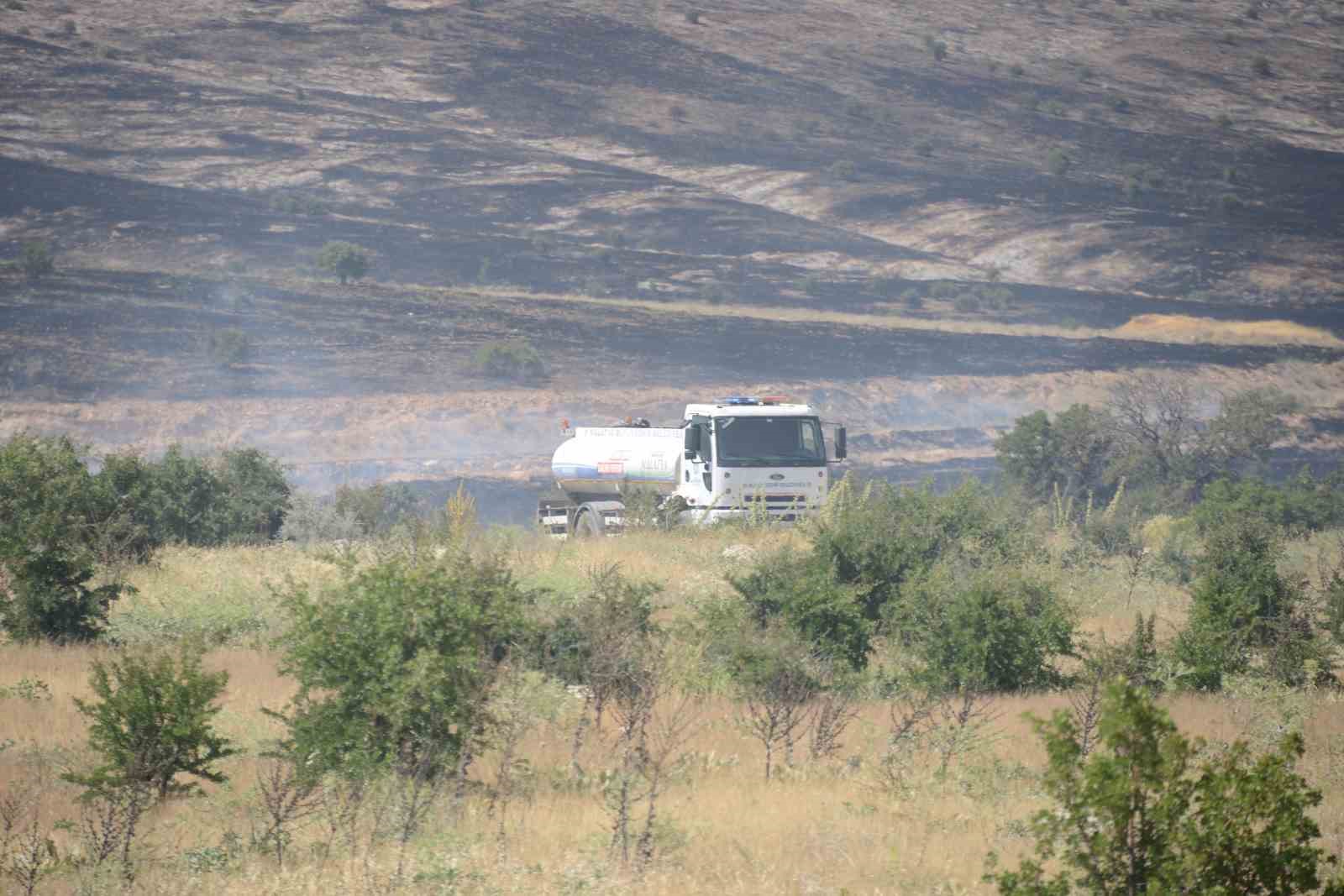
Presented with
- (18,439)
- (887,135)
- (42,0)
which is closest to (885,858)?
(18,439)

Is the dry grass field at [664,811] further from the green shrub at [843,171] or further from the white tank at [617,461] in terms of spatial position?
the green shrub at [843,171]

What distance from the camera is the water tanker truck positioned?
29.6 m

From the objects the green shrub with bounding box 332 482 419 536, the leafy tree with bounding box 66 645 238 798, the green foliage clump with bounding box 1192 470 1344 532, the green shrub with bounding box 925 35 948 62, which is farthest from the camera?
the green shrub with bounding box 925 35 948 62

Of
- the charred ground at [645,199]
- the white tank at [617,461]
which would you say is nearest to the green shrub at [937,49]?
the charred ground at [645,199]

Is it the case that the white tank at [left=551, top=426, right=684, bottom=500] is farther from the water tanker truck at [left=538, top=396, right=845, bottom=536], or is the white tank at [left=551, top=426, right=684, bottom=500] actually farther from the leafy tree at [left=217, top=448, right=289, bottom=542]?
the leafy tree at [left=217, top=448, right=289, bottom=542]

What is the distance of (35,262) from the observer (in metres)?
81.4

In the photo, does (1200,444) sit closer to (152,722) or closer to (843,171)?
(152,722)

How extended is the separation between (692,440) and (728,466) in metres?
1.01

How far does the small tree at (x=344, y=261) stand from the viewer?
3460 inches

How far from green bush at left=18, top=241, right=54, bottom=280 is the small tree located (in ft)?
48.9

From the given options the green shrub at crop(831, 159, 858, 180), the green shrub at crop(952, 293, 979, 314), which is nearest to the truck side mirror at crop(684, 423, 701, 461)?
the green shrub at crop(952, 293, 979, 314)

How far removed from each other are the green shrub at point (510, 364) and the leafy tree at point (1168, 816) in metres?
64.7

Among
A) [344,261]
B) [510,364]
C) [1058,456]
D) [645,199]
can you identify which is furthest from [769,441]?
[645,199]

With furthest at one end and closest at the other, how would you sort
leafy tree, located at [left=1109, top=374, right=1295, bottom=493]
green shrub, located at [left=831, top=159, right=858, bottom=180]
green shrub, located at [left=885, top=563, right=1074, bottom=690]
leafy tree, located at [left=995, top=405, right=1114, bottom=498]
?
green shrub, located at [left=831, top=159, right=858, bottom=180], leafy tree, located at [left=1109, top=374, right=1295, bottom=493], leafy tree, located at [left=995, top=405, right=1114, bottom=498], green shrub, located at [left=885, top=563, right=1074, bottom=690]
